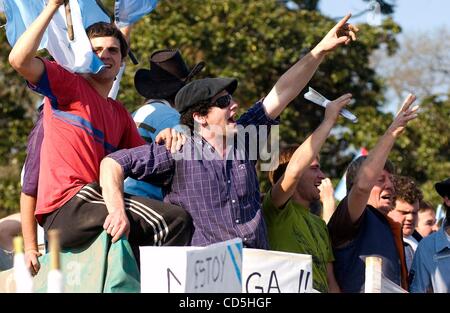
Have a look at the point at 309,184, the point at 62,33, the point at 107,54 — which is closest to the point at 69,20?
the point at 62,33

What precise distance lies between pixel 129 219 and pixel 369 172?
150 cm

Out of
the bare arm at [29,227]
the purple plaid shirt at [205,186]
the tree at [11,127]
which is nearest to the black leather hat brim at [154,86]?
the purple plaid shirt at [205,186]

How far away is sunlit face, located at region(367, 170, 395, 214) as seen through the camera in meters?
7.12

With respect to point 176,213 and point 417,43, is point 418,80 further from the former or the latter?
point 176,213

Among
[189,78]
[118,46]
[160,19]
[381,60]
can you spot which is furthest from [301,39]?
[381,60]

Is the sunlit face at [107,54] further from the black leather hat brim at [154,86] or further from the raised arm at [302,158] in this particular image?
the raised arm at [302,158]

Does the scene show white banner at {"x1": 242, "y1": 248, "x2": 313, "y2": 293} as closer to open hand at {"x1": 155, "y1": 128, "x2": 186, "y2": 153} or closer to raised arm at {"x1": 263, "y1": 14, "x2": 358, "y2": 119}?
open hand at {"x1": 155, "y1": 128, "x2": 186, "y2": 153}

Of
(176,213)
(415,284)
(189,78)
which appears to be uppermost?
(189,78)

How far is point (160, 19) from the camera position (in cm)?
1786

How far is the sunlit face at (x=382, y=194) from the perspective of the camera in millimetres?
7125

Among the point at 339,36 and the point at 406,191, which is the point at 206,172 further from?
Answer: the point at 406,191

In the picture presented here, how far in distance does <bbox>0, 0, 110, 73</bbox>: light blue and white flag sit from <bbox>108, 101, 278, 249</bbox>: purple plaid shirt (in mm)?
558
